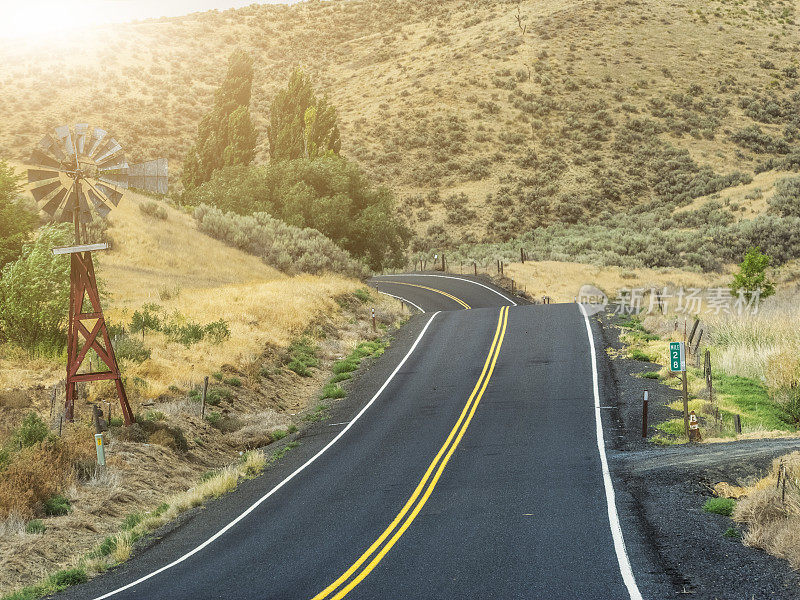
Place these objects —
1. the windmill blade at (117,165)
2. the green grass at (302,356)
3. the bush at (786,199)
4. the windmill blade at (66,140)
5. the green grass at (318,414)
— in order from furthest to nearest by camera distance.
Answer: the bush at (786,199)
the green grass at (302,356)
the green grass at (318,414)
the windmill blade at (117,165)
the windmill blade at (66,140)

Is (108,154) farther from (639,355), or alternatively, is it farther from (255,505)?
(639,355)

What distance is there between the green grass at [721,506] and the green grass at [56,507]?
1216cm

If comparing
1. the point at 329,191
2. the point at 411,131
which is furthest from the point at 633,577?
the point at 411,131

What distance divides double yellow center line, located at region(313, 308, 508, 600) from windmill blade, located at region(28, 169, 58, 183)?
1176cm

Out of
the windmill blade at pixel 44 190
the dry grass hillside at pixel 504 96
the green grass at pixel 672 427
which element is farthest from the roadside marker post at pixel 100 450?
the dry grass hillside at pixel 504 96

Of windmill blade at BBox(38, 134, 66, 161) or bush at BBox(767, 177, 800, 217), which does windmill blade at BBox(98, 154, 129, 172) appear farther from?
bush at BBox(767, 177, 800, 217)

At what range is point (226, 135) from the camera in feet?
229

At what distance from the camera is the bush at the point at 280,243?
1884 inches

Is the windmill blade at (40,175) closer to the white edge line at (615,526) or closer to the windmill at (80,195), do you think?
the windmill at (80,195)

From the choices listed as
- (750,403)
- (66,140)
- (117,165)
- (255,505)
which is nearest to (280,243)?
(117,165)

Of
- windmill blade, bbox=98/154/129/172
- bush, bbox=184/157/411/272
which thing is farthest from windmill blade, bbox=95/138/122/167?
bush, bbox=184/157/411/272

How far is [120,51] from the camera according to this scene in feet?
373

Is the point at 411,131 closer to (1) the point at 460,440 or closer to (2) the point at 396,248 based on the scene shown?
(2) the point at 396,248

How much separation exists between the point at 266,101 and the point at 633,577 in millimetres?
109082
